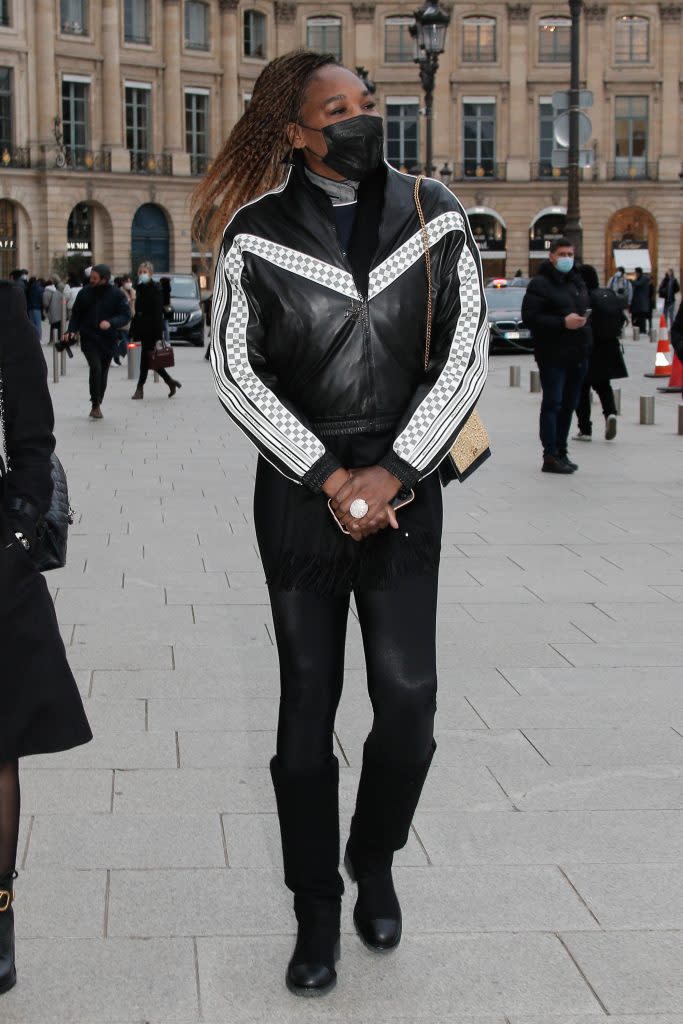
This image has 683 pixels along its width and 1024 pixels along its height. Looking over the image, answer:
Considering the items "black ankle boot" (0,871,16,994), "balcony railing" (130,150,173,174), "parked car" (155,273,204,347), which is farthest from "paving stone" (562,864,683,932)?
"balcony railing" (130,150,173,174)

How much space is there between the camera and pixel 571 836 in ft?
14.3

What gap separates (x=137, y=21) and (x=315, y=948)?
63.7m

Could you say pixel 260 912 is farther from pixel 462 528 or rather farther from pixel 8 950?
pixel 462 528

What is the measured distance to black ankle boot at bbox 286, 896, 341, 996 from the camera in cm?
339

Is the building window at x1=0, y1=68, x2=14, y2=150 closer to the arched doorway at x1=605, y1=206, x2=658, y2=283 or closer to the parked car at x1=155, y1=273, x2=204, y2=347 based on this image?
the parked car at x1=155, y1=273, x2=204, y2=347

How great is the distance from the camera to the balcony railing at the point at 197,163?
213 ft

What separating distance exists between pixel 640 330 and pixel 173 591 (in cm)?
3417

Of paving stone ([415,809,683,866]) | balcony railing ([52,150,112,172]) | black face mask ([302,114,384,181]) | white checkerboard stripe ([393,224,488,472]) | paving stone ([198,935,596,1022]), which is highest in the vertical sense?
balcony railing ([52,150,112,172])

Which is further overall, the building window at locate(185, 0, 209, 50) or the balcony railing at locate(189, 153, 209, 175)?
the building window at locate(185, 0, 209, 50)

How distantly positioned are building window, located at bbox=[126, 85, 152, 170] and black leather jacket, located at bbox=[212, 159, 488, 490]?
6165 centimetres

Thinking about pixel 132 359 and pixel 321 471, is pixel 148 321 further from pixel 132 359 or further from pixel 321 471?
pixel 321 471

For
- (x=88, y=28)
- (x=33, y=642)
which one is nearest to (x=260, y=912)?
(x=33, y=642)

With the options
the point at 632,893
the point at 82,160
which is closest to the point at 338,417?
the point at 632,893

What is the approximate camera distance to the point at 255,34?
6838 centimetres
